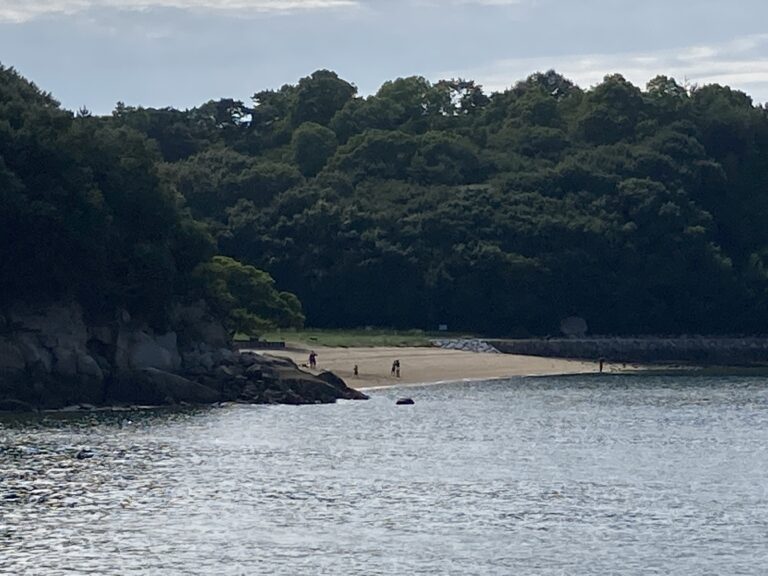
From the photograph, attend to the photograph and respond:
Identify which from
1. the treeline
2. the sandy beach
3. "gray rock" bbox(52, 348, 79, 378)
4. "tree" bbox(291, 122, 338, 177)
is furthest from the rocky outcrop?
"gray rock" bbox(52, 348, 79, 378)

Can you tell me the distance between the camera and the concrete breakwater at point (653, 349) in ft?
318

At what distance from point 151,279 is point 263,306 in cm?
2107

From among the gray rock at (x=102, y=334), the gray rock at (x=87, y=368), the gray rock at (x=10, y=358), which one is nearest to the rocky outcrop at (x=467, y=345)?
the gray rock at (x=102, y=334)

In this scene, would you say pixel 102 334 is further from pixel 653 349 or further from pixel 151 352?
pixel 653 349

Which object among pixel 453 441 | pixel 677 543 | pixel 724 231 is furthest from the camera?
pixel 724 231

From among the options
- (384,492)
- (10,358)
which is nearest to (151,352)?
(10,358)

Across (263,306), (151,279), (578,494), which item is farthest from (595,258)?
(578,494)

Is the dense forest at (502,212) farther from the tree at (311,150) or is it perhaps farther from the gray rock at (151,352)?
the gray rock at (151,352)

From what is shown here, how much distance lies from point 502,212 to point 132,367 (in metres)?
51.1

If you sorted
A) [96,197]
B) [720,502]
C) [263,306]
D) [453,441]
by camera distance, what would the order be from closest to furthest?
[720,502]
[453,441]
[96,197]
[263,306]

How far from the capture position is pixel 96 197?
203 feet

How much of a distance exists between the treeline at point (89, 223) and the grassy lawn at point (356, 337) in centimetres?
1671

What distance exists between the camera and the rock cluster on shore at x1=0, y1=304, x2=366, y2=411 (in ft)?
192

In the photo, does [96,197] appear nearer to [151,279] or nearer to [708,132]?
[151,279]
